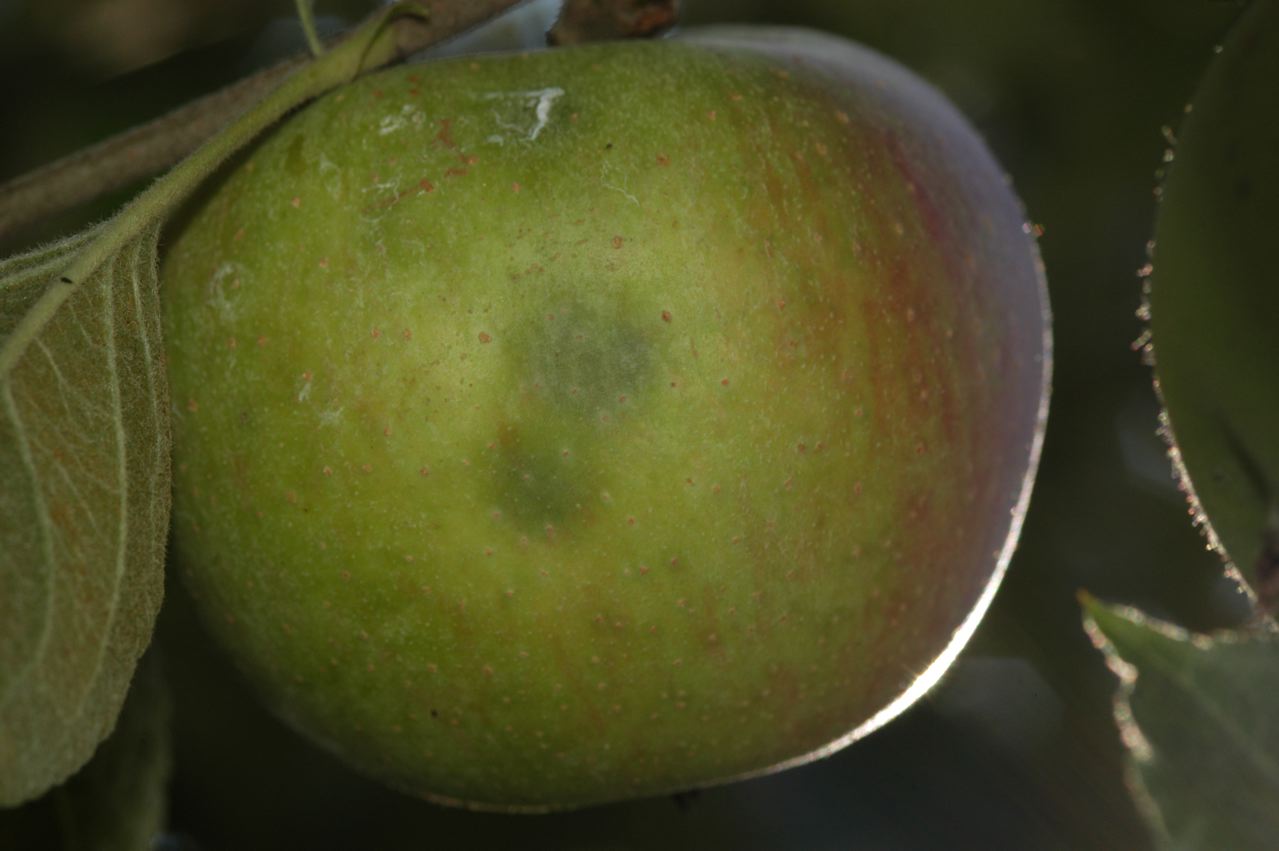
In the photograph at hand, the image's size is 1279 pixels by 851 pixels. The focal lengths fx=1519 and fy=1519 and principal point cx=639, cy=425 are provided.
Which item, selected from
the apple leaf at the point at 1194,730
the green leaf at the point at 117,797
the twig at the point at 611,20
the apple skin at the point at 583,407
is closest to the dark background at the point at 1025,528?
the green leaf at the point at 117,797

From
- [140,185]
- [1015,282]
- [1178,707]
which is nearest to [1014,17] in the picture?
A: [1015,282]

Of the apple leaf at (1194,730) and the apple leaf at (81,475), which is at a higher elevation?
the apple leaf at (81,475)

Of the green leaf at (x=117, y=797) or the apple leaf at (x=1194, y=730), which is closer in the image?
the apple leaf at (x=1194, y=730)

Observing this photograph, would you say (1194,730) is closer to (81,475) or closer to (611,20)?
(81,475)

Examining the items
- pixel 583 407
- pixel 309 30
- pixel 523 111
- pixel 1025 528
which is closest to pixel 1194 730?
pixel 583 407

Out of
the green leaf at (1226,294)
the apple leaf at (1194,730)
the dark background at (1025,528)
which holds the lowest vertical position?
the dark background at (1025,528)

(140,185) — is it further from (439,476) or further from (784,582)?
(784,582)

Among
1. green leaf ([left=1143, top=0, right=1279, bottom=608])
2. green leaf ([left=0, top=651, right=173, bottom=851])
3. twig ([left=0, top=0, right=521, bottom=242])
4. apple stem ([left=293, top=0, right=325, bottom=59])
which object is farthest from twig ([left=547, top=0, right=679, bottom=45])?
green leaf ([left=0, top=651, right=173, bottom=851])

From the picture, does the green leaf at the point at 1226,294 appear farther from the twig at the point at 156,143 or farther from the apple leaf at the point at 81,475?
the apple leaf at the point at 81,475
